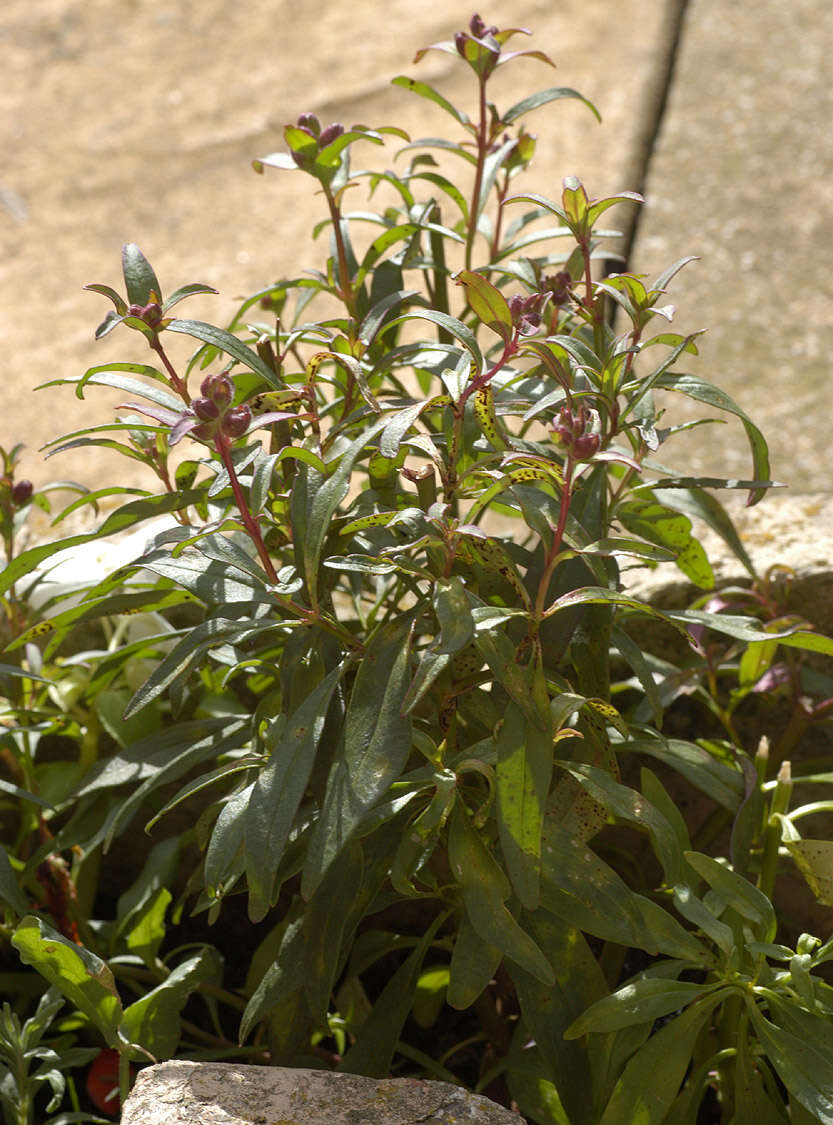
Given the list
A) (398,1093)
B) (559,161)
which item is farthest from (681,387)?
(559,161)

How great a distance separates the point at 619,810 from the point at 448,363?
0.39 meters

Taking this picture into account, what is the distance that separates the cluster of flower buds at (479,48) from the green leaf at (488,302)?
1.11 feet

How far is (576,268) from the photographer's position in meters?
1.11

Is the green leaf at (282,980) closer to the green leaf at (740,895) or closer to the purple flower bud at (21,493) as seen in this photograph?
the green leaf at (740,895)

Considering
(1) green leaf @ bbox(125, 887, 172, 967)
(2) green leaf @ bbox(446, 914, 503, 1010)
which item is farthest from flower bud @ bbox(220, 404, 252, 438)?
(1) green leaf @ bbox(125, 887, 172, 967)

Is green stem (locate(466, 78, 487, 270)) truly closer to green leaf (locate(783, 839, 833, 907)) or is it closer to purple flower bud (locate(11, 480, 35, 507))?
purple flower bud (locate(11, 480, 35, 507))

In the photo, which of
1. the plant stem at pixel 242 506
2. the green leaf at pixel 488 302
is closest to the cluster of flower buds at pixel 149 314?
the plant stem at pixel 242 506

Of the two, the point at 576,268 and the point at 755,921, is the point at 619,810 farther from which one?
the point at 576,268

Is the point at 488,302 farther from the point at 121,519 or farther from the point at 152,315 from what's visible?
the point at 121,519

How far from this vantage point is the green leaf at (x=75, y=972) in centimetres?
91

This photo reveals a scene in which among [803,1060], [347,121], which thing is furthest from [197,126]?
[803,1060]

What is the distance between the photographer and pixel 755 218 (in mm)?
2309

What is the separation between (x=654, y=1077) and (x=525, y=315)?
20.7 inches

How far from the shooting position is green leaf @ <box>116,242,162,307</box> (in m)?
0.95
